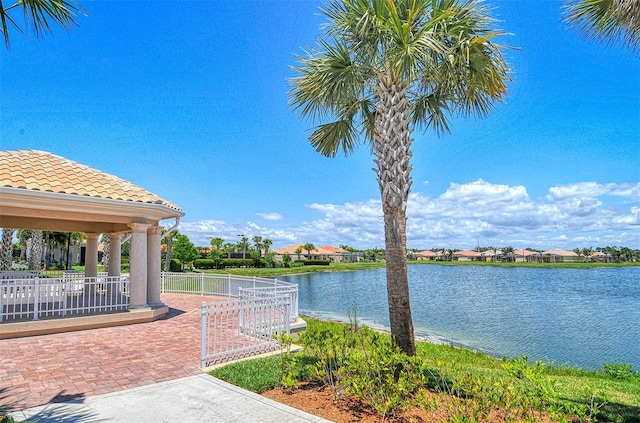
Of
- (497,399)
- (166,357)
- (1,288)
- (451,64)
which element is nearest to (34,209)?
(1,288)

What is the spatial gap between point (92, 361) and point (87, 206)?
4847 mm

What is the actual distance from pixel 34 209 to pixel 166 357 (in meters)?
5.99

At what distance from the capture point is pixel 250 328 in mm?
8508

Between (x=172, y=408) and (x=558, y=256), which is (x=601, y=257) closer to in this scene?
(x=558, y=256)

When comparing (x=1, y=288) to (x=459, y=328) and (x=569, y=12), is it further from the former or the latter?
(x=459, y=328)

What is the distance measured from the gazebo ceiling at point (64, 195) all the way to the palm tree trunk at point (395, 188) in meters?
7.68

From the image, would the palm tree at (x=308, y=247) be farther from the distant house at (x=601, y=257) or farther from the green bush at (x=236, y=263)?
the distant house at (x=601, y=257)

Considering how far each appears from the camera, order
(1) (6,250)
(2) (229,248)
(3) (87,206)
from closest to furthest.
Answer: (3) (87,206)
(1) (6,250)
(2) (229,248)

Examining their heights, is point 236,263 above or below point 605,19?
below

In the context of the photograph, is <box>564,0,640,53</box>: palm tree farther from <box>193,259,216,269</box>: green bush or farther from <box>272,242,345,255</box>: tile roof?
<box>272,242,345,255</box>: tile roof

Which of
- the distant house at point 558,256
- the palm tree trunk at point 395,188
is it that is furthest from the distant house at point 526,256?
the palm tree trunk at point 395,188

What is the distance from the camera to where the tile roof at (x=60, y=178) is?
9.91 m

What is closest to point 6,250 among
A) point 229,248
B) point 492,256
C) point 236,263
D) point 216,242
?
point 236,263

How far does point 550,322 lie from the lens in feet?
63.5
